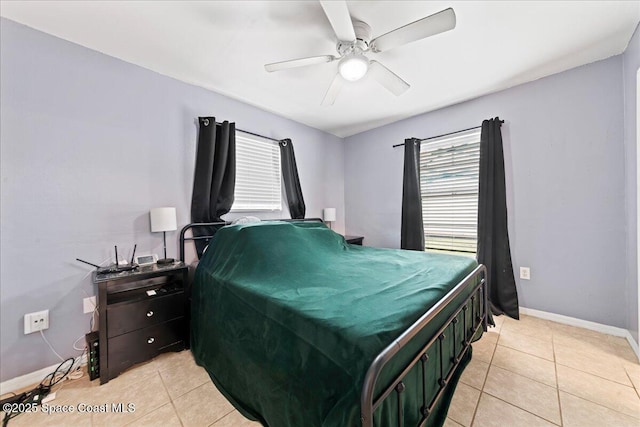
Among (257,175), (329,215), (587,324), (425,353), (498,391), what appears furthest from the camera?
(329,215)

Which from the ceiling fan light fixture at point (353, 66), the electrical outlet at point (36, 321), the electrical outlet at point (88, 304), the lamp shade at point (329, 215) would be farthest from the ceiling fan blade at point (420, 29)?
the electrical outlet at point (36, 321)

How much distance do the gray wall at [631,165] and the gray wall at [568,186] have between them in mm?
70

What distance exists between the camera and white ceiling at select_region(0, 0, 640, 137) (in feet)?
5.36

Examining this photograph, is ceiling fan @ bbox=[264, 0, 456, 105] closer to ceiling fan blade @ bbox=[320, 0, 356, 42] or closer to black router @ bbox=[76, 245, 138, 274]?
ceiling fan blade @ bbox=[320, 0, 356, 42]

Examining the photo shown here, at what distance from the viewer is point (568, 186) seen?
2387 mm

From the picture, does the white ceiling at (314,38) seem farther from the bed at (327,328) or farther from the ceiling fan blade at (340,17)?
the bed at (327,328)

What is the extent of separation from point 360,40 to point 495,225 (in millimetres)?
2352

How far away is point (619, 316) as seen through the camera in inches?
84.8

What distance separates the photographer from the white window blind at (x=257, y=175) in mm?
2961

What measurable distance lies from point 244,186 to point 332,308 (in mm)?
2256

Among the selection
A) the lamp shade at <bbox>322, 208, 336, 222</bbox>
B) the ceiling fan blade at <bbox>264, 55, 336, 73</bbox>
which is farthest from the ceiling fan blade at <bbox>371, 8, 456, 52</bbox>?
the lamp shade at <bbox>322, 208, 336, 222</bbox>

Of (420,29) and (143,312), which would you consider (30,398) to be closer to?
(143,312)

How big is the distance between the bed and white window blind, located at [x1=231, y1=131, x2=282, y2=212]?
99cm

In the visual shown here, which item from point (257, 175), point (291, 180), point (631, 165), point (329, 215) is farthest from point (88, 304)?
point (631, 165)
